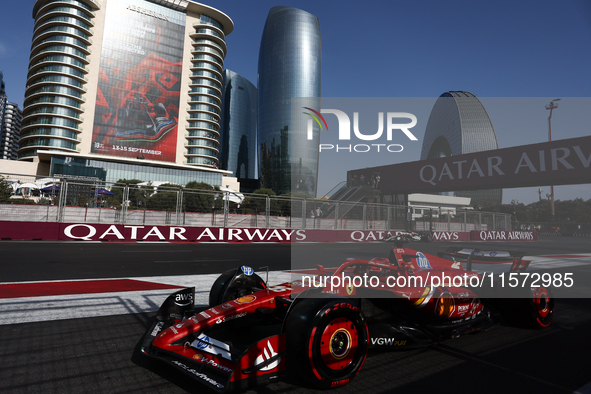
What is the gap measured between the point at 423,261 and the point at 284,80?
3781 inches

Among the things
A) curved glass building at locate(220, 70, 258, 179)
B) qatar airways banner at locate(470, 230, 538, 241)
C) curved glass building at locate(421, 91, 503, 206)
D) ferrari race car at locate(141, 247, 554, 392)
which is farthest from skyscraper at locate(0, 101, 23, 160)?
ferrari race car at locate(141, 247, 554, 392)

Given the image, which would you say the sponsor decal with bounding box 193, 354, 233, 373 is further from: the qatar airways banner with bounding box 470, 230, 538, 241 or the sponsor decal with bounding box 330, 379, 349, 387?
the qatar airways banner with bounding box 470, 230, 538, 241

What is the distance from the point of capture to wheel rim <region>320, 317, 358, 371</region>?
97.0 inches

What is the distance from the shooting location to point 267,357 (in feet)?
7.55

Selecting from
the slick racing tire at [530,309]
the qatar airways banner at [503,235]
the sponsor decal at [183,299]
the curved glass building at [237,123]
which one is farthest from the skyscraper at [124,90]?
the slick racing tire at [530,309]

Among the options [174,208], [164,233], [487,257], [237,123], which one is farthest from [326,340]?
[237,123]

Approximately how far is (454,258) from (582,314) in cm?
228

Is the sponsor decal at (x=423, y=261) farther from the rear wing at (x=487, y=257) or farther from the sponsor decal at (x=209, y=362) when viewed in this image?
the sponsor decal at (x=209, y=362)

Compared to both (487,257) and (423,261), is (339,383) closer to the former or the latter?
(423,261)

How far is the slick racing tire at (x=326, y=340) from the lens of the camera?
7.73ft

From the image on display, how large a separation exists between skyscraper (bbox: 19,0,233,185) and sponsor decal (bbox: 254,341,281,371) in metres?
60.9

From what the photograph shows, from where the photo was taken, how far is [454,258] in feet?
13.7

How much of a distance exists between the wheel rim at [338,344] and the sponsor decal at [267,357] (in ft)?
1.15

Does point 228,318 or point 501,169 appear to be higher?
point 501,169
